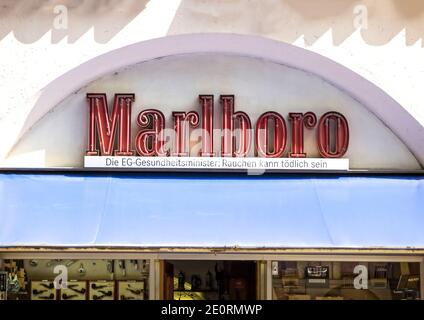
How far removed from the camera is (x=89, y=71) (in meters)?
9.83

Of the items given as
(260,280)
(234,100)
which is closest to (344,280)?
(260,280)

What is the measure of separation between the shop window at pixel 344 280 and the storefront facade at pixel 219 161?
17 mm

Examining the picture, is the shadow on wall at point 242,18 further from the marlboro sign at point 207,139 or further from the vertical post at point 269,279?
the vertical post at point 269,279

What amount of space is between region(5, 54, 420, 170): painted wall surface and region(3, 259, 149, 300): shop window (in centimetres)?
151

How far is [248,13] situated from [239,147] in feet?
5.72

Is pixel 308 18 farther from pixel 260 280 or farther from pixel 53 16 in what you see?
pixel 260 280

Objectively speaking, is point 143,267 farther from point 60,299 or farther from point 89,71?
point 89,71

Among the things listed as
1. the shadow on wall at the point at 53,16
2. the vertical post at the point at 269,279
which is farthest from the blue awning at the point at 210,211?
the shadow on wall at the point at 53,16

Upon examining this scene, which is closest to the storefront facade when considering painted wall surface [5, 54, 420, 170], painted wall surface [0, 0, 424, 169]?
painted wall surface [5, 54, 420, 170]
